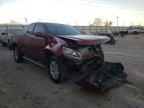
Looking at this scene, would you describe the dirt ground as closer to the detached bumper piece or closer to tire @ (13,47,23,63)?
the detached bumper piece

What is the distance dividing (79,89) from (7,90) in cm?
195

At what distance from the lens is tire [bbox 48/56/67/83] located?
215 inches

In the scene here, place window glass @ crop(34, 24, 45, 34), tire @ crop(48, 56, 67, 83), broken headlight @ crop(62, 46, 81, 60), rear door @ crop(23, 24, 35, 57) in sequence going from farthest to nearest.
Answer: rear door @ crop(23, 24, 35, 57) → window glass @ crop(34, 24, 45, 34) → tire @ crop(48, 56, 67, 83) → broken headlight @ crop(62, 46, 81, 60)

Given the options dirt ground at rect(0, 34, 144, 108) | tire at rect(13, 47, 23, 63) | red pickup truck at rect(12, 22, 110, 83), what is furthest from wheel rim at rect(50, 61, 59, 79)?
tire at rect(13, 47, 23, 63)

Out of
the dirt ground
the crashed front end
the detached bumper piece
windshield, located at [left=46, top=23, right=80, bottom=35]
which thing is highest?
windshield, located at [left=46, top=23, right=80, bottom=35]

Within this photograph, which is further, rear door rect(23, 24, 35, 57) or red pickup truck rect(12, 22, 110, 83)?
rear door rect(23, 24, 35, 57)

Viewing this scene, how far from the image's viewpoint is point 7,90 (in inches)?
208

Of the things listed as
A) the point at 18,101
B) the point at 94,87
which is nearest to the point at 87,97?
the point at 94,87

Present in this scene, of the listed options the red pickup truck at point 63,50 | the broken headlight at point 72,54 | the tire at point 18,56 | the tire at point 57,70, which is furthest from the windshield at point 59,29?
the tire at point 18,56

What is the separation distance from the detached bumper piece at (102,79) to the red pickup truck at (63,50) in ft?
1.29

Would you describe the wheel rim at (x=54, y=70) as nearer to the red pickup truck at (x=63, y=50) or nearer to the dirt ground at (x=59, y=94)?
the red pickup truck at (x=63, y=50)

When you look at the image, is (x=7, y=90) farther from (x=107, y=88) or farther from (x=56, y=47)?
(x=107, y=88)

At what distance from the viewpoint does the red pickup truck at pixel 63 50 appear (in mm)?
5293

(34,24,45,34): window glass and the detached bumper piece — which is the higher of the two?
(34,24,45,34): window glass
